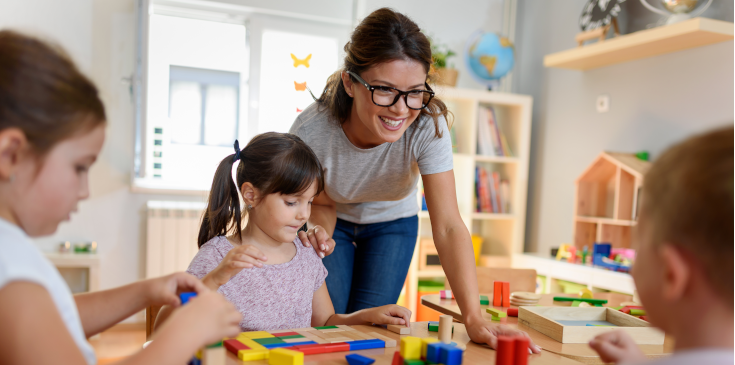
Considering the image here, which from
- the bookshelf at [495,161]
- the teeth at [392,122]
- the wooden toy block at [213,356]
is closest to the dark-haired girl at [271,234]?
the teeth at [392,122]

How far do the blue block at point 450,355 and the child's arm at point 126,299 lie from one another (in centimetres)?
39

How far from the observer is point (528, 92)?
13.7ft

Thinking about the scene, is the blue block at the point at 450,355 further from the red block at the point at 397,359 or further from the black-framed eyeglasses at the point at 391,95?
the black-framed eyeglasses at the point at 391,95

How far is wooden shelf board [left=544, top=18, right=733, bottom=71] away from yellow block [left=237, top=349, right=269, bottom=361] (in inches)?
101

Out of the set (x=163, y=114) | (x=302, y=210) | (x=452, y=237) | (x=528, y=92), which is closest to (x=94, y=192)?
(x=163, y=114)

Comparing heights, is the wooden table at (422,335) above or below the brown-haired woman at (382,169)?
below

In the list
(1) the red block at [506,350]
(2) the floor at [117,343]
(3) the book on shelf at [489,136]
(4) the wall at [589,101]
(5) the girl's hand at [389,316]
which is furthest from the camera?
(3) the book on shelf at [489,136]

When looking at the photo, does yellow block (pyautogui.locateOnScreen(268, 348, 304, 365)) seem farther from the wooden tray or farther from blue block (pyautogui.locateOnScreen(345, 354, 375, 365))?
the wooden tray

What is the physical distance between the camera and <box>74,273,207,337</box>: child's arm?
89cm

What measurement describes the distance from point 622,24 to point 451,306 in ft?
7.80

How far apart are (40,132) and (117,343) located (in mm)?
3007

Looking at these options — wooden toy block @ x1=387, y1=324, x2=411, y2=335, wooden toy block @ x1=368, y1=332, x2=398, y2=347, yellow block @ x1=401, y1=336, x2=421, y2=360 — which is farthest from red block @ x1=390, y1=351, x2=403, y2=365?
wooden toy block @ x1=387, y1=324, x2=411, y2=335

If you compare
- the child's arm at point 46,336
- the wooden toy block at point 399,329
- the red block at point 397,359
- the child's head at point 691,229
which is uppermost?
the child's head at point 691,229

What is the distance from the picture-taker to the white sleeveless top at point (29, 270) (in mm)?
616
